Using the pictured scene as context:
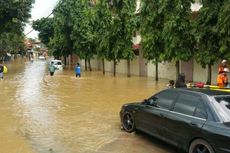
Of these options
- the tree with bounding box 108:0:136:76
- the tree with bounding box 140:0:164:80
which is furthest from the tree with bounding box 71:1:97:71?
the tree with bounding box 140:0:164:80

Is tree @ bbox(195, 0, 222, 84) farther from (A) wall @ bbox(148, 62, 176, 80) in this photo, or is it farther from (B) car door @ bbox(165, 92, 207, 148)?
(B) car door @ bbox(165, 92, 207, 148)

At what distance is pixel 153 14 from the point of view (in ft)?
81.8

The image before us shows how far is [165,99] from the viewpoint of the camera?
8445 mm

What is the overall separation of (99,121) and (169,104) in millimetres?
3828

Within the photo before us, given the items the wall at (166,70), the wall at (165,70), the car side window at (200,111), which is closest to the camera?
the car side window at (200,111)

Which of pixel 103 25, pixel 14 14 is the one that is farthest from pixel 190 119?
pixel 14 14

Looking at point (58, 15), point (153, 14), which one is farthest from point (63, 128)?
point (58, 15)

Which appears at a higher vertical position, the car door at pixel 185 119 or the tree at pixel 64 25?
the tree at pixel 64 25

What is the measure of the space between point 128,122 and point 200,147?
308 cm

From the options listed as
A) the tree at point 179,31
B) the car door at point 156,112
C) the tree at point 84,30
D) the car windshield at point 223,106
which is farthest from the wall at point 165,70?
the car windshield at point 223,106

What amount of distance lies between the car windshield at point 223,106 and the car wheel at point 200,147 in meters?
0.58

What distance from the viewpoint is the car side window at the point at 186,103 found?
749 centimetres

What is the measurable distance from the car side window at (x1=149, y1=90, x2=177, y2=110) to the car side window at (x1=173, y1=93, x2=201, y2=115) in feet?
0.72

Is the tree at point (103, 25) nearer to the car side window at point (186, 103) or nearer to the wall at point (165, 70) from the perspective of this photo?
the wall at point (165, 70)
